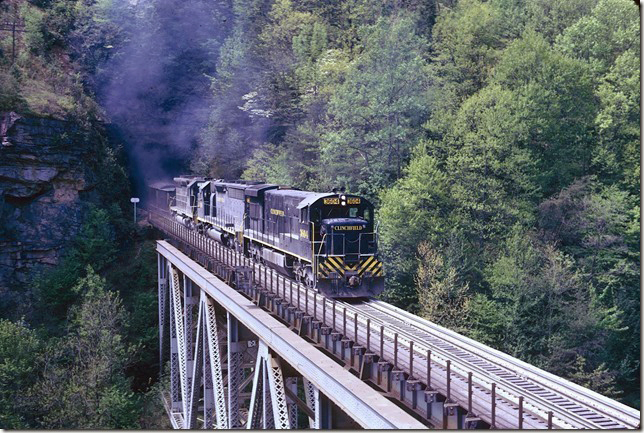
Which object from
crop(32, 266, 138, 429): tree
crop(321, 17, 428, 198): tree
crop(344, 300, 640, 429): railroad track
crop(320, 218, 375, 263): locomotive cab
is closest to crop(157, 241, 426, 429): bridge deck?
crop(344, 300, 640, 429): railroad track

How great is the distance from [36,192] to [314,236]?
1035 inches

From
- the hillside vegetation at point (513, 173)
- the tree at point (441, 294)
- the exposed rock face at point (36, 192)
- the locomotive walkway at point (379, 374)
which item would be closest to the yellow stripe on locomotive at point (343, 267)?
the locomotive walkway at point (379, 374)

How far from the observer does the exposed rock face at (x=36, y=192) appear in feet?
124

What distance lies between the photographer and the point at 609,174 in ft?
98.1

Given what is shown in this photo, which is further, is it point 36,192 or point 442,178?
point 36,192

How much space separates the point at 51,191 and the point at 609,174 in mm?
31339

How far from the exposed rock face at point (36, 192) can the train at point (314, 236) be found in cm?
1673

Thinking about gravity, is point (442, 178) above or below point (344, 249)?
above

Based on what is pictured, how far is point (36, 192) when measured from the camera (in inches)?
1538

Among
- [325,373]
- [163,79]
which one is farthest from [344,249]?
[163,79]

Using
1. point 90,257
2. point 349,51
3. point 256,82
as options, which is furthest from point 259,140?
point 90,257

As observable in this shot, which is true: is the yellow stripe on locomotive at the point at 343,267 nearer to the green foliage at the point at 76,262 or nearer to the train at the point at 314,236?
the train at the point at 314,236

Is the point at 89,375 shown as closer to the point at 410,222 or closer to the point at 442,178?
the point at 410,222

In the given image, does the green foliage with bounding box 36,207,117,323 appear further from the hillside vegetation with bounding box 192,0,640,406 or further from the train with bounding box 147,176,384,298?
the train with bounding box 147,176,384,298
